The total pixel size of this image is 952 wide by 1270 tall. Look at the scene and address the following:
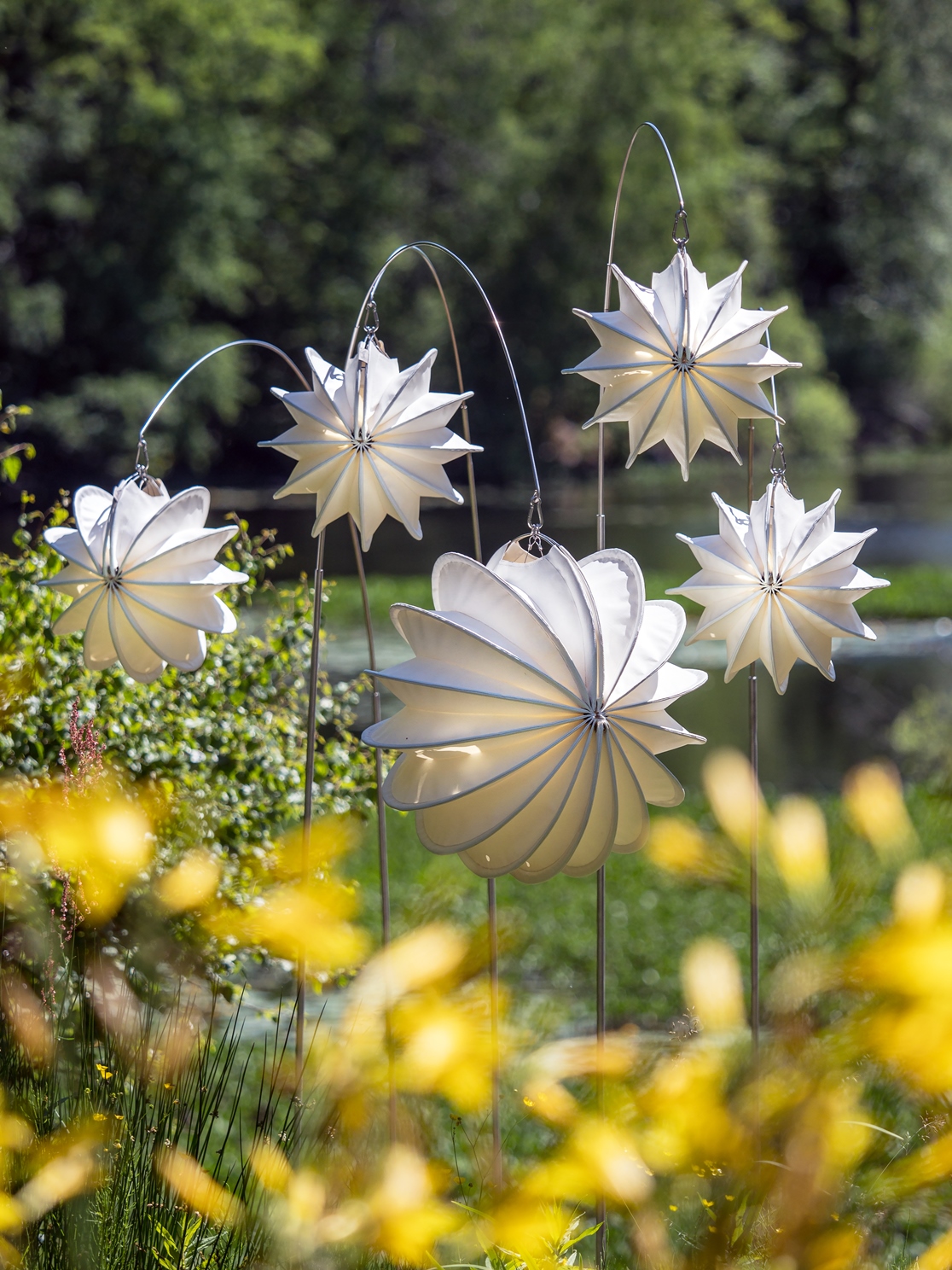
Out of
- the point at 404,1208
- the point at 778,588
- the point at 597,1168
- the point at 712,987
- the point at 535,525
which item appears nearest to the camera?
the point at 712,987

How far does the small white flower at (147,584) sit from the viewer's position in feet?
6.35

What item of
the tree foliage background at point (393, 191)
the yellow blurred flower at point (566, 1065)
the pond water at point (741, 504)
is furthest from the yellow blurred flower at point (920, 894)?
the tree foliage background at point (393, 191)

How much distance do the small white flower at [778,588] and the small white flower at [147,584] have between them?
0.72 meters

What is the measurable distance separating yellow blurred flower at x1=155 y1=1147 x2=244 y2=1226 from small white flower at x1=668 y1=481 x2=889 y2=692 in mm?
939

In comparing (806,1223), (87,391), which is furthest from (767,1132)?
(87,391)

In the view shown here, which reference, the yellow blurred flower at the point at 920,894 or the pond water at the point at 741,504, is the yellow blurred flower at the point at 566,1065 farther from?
the pond water at the point at 741,504

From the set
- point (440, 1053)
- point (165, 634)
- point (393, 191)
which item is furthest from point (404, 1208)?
point (393, 191)

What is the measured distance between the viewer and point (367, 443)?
77.5 inches

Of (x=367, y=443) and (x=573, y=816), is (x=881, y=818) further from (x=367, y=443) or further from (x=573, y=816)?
(x=367, y=443)

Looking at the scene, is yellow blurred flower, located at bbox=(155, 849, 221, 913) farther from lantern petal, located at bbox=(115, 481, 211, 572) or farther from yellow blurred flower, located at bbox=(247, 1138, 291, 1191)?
yellow blurred flower, located at bbox=(247, 1138, 291, 1191)

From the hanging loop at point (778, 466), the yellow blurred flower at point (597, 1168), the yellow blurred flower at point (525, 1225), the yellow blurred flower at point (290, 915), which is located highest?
the hanging loop at point (778, 466)

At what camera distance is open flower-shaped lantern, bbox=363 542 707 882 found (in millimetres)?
1204

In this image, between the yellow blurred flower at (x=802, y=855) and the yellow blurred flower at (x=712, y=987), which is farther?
the yellow blurred flower at (x=802, y=855)

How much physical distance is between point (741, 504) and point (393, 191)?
35.0 ft
